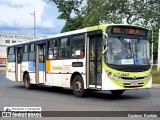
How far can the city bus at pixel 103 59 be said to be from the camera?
15109 mm

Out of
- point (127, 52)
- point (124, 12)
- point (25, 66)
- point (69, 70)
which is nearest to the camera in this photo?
point (127, 52)

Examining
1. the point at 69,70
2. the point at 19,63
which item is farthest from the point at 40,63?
the point at 69,70

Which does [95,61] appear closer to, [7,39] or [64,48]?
[64,48]

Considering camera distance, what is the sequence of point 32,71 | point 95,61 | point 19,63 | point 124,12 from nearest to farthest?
point 95,61 < point 32,71 < point 19,63 < point 124,12

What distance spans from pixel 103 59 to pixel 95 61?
714mm

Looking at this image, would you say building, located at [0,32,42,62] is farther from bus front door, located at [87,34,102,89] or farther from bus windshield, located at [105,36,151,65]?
bus windshield, located at [105,36,151,65]

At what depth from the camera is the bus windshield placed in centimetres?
1517

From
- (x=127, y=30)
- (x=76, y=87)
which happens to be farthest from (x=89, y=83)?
(x=127, y=30)

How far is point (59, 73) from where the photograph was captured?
61.3ft

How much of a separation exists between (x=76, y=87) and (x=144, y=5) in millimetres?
24131

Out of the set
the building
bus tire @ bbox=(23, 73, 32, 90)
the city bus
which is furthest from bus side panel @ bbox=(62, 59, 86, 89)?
the building

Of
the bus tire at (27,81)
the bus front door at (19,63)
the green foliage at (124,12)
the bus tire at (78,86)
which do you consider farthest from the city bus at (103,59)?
the green foliage at (124,12)

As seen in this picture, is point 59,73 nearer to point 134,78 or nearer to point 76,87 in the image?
point 76,87

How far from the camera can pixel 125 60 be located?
15.3 metres
